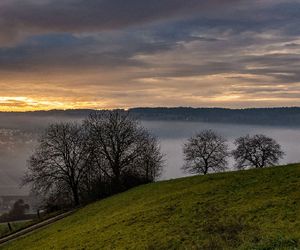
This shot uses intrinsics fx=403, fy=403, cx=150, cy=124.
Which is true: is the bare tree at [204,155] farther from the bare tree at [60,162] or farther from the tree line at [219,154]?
the bare tree at [60,162]

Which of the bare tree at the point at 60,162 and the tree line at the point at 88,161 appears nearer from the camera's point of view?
the tree line at the point at 88,161

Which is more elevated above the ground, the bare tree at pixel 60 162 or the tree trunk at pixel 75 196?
the bare tree at pixel 60 162

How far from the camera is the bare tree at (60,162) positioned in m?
67.8

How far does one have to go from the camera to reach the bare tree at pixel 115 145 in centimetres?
7006

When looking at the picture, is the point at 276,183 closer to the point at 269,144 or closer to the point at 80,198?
the point at 80,198

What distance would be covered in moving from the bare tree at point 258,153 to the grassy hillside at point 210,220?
210ft

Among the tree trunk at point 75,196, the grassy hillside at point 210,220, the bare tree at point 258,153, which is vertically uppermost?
the grassy hillside at point 210,220

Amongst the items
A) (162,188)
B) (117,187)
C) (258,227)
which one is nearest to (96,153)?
(117,187)

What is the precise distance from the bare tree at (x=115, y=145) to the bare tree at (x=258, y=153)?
42162 millimetres

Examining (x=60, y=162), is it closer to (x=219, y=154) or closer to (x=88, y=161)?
(x=88, y=161)

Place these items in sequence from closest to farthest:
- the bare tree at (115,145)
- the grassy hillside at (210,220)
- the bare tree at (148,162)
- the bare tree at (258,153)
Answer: the grassy hillside at (210,220) → the bare tree at (115,145) → the bare tree at (148,162) → the bare tree at (258,153)

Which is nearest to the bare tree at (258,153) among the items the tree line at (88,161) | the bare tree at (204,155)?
the bare tree at (204,155)

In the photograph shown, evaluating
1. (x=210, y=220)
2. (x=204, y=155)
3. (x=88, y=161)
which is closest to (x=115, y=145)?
(x=88, y=161)

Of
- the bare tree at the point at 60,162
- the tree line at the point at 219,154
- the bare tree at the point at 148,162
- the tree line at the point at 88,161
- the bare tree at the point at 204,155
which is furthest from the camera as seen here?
the tree line at the point at 219,154
